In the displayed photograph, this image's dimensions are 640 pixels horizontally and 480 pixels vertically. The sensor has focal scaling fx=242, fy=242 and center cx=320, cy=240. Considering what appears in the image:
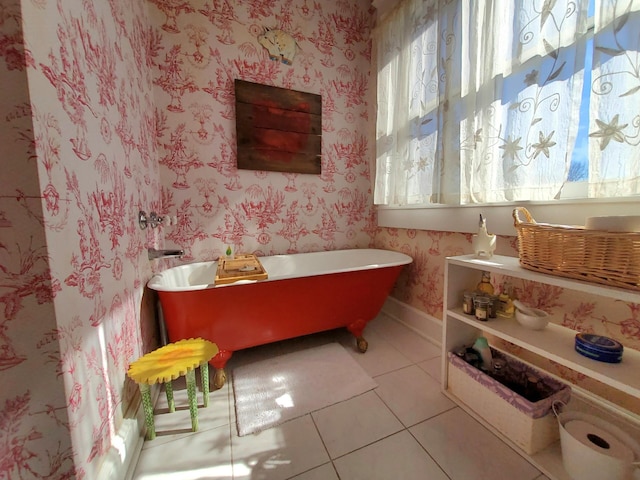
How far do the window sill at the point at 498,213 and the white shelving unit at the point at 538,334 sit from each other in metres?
0.20

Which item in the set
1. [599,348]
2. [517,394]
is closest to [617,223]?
[599,348]

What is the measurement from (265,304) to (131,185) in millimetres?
808

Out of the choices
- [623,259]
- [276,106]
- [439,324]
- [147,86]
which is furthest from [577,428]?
[147,86]

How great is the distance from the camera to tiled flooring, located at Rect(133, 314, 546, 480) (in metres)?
0.80

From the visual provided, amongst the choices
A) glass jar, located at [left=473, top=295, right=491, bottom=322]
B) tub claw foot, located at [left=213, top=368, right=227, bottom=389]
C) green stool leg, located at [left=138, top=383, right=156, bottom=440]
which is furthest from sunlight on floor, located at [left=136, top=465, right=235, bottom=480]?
glass jar, located at [left=473, top=295, right=491, bottom=322]

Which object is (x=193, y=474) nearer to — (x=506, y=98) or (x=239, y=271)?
(x=239, y=271)

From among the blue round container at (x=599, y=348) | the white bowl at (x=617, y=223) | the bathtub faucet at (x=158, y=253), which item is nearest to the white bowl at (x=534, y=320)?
the blue round container at (x=599, y=348)

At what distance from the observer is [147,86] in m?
1.45

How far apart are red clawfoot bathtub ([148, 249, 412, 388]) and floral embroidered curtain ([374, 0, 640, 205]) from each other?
2.06 feet

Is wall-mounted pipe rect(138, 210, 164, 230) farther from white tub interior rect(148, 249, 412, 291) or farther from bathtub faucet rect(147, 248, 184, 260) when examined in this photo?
white tub interior rect(148, 249, 412, 291)

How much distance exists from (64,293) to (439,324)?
171cm

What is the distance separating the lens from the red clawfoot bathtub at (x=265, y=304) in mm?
1107

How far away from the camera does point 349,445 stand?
89 centimetres

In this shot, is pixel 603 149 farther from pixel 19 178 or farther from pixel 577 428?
pixel 19 178
